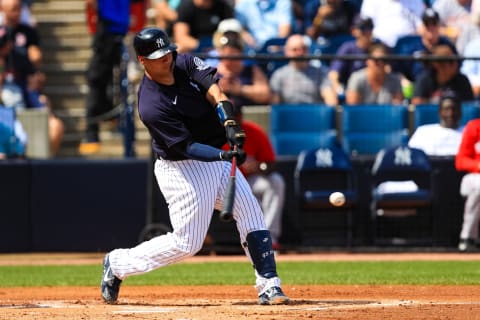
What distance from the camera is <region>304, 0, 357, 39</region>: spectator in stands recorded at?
15047 millimetres

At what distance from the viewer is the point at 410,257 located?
39.7 ft

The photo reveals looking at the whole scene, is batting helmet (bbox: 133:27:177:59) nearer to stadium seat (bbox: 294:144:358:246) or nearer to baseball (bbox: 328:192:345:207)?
baseball (bbox: 328:192:345:207)

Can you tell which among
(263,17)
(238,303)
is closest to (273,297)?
(238,303)

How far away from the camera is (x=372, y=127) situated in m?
12.8

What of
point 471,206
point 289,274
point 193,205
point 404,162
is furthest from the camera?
point 404,162

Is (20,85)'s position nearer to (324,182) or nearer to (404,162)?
(324,182)

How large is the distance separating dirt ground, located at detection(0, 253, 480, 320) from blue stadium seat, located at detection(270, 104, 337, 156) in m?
3.91

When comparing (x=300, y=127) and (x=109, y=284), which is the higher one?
(x=300, y=127)

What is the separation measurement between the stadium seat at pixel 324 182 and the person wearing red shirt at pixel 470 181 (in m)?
1.24

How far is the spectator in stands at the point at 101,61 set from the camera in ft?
46.0

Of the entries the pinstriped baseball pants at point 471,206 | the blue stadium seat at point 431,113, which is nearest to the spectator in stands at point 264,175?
the blue stadium seat at point 431,113

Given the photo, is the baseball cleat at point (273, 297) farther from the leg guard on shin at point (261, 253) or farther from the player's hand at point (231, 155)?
the player's hand at point (231, 155)

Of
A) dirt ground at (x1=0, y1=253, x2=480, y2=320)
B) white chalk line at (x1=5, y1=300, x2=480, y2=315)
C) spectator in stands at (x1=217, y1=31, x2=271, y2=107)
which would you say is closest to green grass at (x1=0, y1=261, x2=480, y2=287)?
dirt ground at (x1=0, y1=253, x2=480, y2=320)

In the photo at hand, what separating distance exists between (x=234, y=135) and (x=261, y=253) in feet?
2.79
